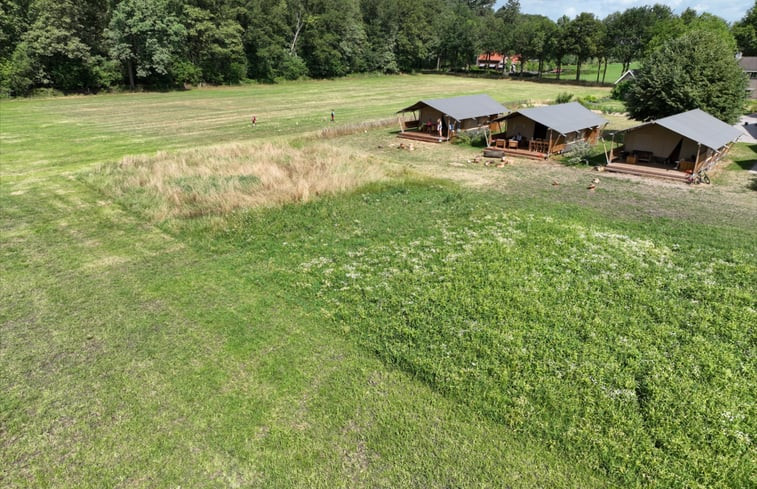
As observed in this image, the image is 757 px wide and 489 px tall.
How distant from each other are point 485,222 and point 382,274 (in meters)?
5.70

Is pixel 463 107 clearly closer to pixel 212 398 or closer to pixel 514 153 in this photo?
pixel 514 153

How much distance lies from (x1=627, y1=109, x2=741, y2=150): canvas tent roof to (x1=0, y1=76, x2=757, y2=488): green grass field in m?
4.38

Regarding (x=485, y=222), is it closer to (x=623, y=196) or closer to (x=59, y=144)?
(x=623, y=196)

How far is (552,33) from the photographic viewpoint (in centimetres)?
8338

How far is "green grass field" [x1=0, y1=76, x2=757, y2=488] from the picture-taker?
6.75m

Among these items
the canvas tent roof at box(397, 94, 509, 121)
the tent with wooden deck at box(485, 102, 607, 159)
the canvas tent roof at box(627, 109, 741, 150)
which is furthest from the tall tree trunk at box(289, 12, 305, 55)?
the canvas tent roof at box(627, 109, 741, 150)

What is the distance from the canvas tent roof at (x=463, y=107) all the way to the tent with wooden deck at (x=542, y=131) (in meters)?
3.77

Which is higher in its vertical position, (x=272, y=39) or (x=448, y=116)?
(x=272, y=39)

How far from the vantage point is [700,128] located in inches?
934

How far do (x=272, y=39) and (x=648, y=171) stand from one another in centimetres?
6730

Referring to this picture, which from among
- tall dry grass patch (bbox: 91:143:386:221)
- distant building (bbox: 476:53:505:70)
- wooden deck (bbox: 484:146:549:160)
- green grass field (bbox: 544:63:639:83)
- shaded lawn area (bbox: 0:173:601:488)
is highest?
distant building (bbox: 476:53:505:70)

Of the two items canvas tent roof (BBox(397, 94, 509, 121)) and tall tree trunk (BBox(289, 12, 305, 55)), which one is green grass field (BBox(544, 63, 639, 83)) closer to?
tall tree trunk (BBox(289, 12, 305, 55))

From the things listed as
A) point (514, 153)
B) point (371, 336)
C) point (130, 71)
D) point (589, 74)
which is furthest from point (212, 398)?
point (589, 74)

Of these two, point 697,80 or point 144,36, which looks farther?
point 144,36
